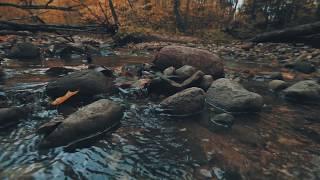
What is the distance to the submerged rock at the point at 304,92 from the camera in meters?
8.07

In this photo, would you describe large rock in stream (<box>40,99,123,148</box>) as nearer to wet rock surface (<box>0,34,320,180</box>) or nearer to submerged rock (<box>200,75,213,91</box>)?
wet rock surface (<box>0,34,320,180</box>)

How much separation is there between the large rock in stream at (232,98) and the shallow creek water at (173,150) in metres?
0.28

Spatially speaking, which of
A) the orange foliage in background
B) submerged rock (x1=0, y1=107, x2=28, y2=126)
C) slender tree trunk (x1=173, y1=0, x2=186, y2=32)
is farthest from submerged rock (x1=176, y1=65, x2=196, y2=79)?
slender tree trunk (x1=173, y1=0, x2=186, y2=32)

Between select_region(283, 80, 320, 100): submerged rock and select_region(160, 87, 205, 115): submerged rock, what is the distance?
113 inches

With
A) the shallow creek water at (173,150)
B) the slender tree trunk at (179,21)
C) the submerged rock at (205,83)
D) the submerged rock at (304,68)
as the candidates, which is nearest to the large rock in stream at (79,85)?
the shallow creek water at (173,150)

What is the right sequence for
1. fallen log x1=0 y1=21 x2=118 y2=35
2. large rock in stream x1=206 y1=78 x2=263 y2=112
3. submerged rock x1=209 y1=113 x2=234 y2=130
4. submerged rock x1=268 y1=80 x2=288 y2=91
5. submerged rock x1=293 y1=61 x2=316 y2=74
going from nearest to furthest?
fallen log x1=0 y1=21 x2=118 y2=35
submerged rock x1=209 y1=113 x2=234 y2=130
large rock in stream x1=206 y1=78 x2=263 y2=112
submerged rock x1=268 y1=80 x2=288 y2=91
submerged rock x1=293 y1=61 x2=316 y2=74

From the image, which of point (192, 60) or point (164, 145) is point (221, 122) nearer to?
point (164, 145)

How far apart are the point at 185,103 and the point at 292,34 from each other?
13756mm

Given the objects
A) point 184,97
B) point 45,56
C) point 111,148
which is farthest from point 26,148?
point 45,56

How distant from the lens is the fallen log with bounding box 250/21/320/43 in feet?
54.8

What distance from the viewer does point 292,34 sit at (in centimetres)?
1791

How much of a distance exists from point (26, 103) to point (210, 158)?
4284mm

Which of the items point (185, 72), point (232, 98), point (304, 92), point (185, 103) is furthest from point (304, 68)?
point (185, 103)

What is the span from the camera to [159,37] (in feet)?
80.1
